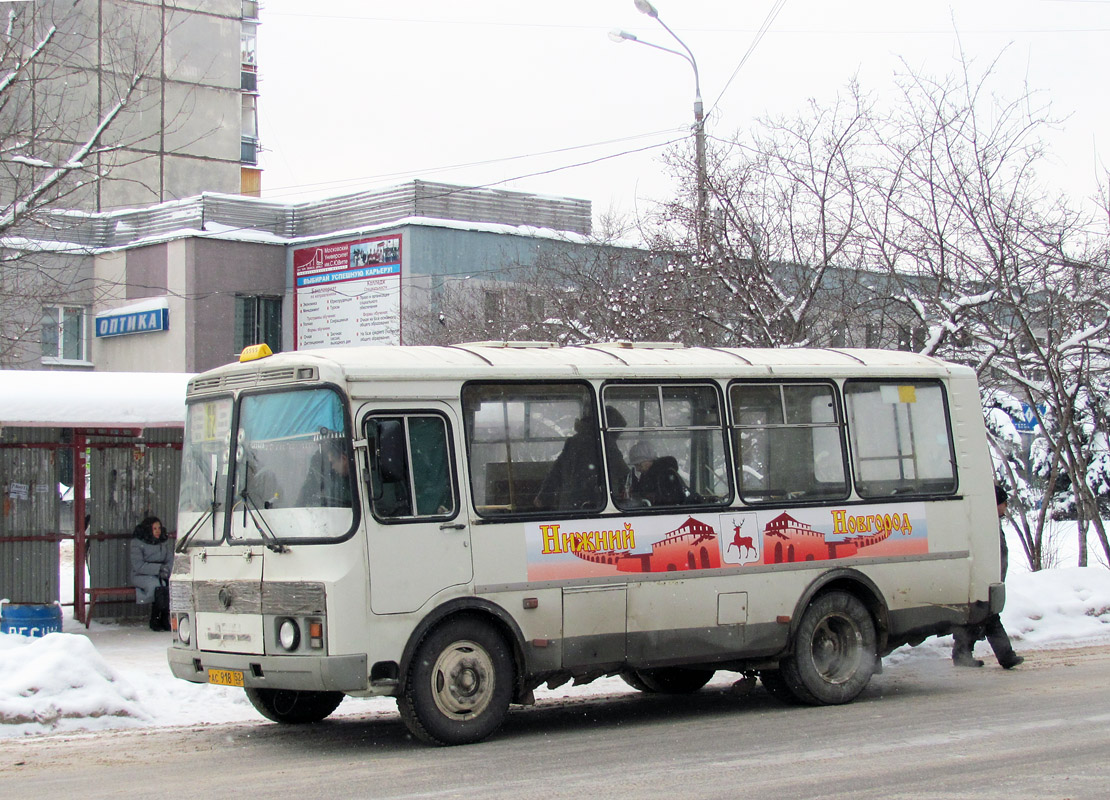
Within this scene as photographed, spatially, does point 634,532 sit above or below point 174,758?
above

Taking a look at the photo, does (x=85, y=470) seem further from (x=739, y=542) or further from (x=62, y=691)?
(x=739, y=542)

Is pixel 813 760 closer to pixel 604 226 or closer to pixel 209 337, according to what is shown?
pixel 604 226

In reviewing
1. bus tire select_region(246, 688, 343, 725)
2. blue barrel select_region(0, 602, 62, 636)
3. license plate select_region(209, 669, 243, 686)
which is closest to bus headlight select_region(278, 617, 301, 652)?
license plate select_region(209, 669, 243, 686)

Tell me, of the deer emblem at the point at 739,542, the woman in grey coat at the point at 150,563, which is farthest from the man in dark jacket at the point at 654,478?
the woman in grey coat at the point at 150,563

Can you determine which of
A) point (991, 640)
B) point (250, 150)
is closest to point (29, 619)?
point (991, 640)

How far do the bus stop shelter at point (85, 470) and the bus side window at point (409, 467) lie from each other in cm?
656

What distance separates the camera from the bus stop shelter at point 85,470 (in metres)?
14.3

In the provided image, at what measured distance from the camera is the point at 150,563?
1562cm

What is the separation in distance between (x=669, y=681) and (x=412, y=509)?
146 inches

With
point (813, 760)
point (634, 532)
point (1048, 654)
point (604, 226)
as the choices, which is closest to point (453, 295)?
point (604, 226)

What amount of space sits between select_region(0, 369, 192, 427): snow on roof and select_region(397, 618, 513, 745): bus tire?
22.1 ft

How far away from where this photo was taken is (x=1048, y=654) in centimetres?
1326

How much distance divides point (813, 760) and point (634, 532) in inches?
86.5

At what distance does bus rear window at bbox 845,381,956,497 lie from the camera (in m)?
10.9
